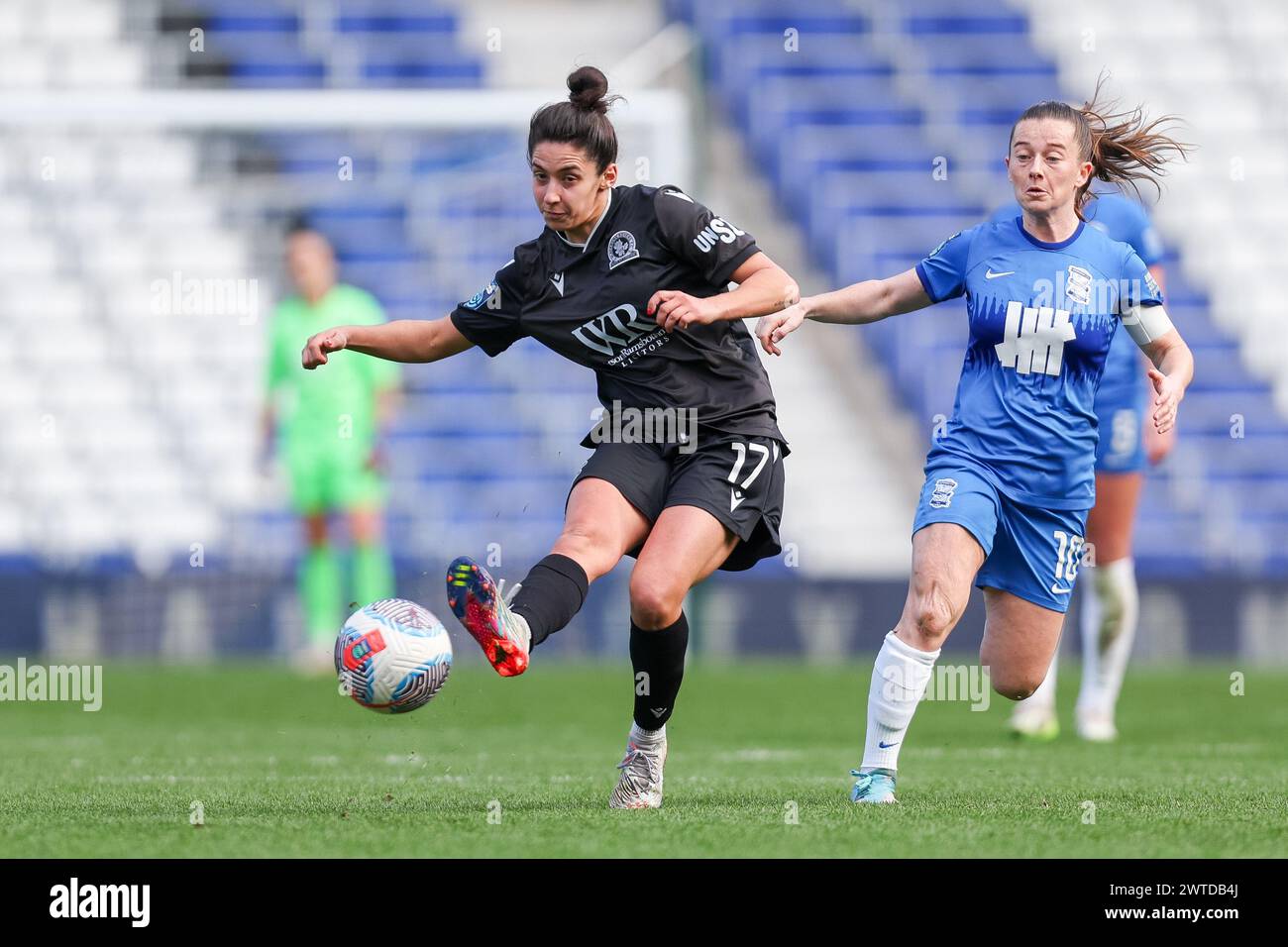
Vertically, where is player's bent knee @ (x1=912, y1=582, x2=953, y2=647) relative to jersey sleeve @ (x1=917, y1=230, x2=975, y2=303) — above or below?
below

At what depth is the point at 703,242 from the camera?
5.50 meters

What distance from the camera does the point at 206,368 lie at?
14.0 m

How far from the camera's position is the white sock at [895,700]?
213 inches

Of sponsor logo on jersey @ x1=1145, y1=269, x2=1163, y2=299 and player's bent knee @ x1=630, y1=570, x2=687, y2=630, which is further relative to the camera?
sponsor logo on jersey @ x1=1145, y1=269, x2=1163, y2=299

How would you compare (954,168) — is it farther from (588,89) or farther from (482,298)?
(588,89)

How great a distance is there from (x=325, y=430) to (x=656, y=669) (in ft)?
23.2

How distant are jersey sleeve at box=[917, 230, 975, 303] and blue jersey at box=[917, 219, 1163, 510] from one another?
0.07 feet

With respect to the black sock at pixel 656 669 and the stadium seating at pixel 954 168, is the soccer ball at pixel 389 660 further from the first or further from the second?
the stadium seating at pixel 954 168

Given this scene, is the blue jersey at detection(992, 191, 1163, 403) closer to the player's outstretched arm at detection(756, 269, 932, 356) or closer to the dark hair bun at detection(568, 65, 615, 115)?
the player's outstretched arm at detection(756, 269, 932, 356)

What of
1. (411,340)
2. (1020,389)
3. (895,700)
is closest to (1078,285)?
(1020,389)

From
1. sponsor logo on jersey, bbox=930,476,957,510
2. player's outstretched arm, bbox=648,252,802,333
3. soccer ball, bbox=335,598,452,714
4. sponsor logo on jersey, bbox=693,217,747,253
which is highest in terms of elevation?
sponsor logo on jersey, bbox=693,217,747,253

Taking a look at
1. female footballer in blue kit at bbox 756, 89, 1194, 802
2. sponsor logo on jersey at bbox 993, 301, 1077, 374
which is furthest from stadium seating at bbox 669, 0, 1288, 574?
sponsor logo on jersey at bbox 993, 301, 1077, 374

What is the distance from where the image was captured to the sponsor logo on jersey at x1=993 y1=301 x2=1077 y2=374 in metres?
5.52
